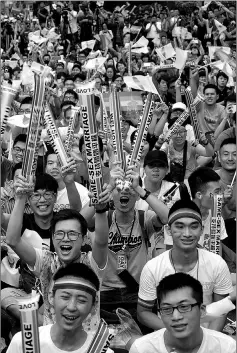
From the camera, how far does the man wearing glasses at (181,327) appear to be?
396 cm

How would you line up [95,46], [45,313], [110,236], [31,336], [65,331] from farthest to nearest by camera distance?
[95,46], [110,236], [45,313], [65,331], [31,336]

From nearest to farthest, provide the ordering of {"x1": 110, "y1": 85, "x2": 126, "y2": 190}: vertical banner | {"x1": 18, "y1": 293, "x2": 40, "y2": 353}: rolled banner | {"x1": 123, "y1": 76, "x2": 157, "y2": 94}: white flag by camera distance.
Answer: {"x1": 18, "y1": 293, "x2": 40, "y2": 353}: rolled banner
{"x1": 110, "y1": 85, "x2": 126, "y2": 190}: vertical banner
{"x1": 123, "y1": 76, "x2": 157, "y2": 94}: white flag

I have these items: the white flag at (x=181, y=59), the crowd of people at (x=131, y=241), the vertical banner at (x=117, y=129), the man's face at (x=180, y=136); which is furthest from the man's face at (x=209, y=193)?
the white flag at (x=181, y=59)

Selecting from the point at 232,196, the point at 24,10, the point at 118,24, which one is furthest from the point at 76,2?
the point at 232,196

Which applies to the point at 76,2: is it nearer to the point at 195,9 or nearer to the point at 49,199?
the point at 195,9

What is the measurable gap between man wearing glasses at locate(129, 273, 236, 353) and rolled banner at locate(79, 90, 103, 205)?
1.13 meters

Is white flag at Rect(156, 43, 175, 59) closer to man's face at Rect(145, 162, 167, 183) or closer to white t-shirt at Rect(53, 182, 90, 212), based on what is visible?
man's face at Rect(145, 162, 167, 183)

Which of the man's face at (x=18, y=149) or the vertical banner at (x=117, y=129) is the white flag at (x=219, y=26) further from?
the vertical banner at (x=117, y=129)

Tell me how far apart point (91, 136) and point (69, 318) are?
52.7 inches

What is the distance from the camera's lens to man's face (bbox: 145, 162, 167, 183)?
6.73 m

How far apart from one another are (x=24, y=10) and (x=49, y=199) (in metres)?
19.9

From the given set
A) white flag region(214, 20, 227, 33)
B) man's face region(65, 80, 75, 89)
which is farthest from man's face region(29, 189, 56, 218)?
white flag region(214, 20, 227, 33)

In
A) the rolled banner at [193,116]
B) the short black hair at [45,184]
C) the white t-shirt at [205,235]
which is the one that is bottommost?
the white t-shirt at [205,235]

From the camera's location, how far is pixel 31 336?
3.59 metres
